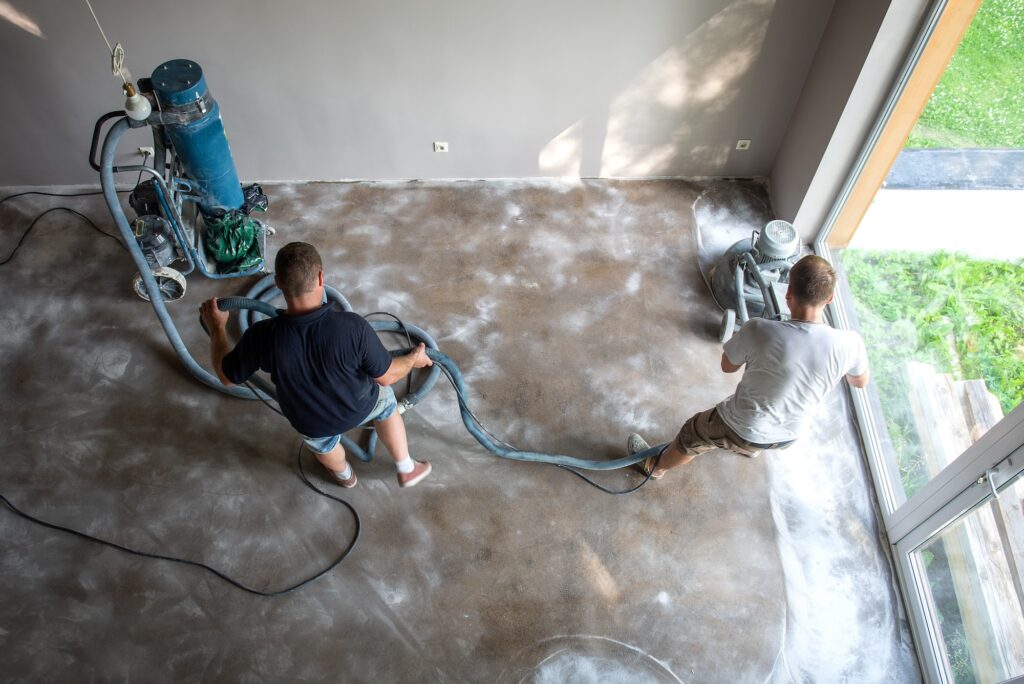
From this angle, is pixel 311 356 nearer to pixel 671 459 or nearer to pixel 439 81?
pixel 671 459

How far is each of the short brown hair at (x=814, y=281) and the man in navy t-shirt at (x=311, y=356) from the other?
1441 millimetres

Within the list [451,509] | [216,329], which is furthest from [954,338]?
[216,329]

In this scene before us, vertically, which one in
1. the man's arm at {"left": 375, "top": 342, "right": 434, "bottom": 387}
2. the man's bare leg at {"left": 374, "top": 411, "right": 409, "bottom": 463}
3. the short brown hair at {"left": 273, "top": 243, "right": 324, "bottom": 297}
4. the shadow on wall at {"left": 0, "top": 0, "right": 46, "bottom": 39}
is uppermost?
the short brown hair at {"left": 273, "top": 243, "right": 324, "bottom": 297}

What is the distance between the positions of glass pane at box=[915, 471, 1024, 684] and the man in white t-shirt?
26.3 inches

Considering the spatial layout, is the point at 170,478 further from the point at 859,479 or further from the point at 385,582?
the point at 859,479

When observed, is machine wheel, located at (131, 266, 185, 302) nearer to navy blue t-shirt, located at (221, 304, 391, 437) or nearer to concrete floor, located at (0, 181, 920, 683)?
concrete floor, located at (0, 181, 920, 683)

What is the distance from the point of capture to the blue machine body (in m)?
3.51

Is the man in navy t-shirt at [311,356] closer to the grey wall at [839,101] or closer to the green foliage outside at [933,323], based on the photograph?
the green foliage outside at [933,323]

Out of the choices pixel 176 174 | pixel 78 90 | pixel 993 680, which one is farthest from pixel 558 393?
pixel 78 90

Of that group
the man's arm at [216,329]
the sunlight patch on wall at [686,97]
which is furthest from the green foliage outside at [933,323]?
the man's arm at [216,329]

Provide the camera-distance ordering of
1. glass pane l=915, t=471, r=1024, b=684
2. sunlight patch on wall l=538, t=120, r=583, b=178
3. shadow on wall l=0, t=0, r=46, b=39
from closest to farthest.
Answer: glass pane l=915, t=471, r=1024, b=684
shadow on wall l=0, t=0, r=46, b=39
sunlight patch on wall l=538, t=120, r=583, b=178

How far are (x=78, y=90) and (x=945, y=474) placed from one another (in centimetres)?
477

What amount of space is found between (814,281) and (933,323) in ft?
3.81

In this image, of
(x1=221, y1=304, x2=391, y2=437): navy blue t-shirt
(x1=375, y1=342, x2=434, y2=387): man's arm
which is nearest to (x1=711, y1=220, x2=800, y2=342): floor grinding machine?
(x1=375, y1=342, x2=434, y2=387): man's arm
